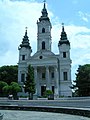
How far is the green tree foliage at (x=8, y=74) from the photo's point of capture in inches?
2923

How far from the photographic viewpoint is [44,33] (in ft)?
211

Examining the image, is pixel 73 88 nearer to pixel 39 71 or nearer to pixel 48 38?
pixel 39 71

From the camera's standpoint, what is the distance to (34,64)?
195ft

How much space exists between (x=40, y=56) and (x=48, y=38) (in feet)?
21.6

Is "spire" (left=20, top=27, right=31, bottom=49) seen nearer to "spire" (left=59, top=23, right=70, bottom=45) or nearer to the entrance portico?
the entrance portico

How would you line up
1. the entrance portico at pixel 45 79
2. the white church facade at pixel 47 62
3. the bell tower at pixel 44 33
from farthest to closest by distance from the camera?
1. the bell tower at pixel 44 33
2. the white church facade at pixel 47 62
3. the entrance portico at pixel 45 79

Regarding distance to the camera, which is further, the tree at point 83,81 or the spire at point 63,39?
the spire at point 63,39

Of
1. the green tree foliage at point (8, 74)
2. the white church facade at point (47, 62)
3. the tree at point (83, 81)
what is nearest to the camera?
the tree at point (83, 81)

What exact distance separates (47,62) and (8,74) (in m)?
21.0

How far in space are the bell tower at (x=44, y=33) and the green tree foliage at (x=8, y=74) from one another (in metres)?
16.2

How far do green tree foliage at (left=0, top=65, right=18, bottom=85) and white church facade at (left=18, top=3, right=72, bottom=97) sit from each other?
12.1 meters

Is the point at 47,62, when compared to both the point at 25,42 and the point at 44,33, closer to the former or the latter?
the point at 44,33

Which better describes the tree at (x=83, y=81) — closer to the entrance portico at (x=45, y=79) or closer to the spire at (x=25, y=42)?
the entrance portico at (x=45, y=79)

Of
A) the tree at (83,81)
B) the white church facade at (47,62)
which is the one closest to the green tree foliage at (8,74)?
the white church facade at (47,62)
